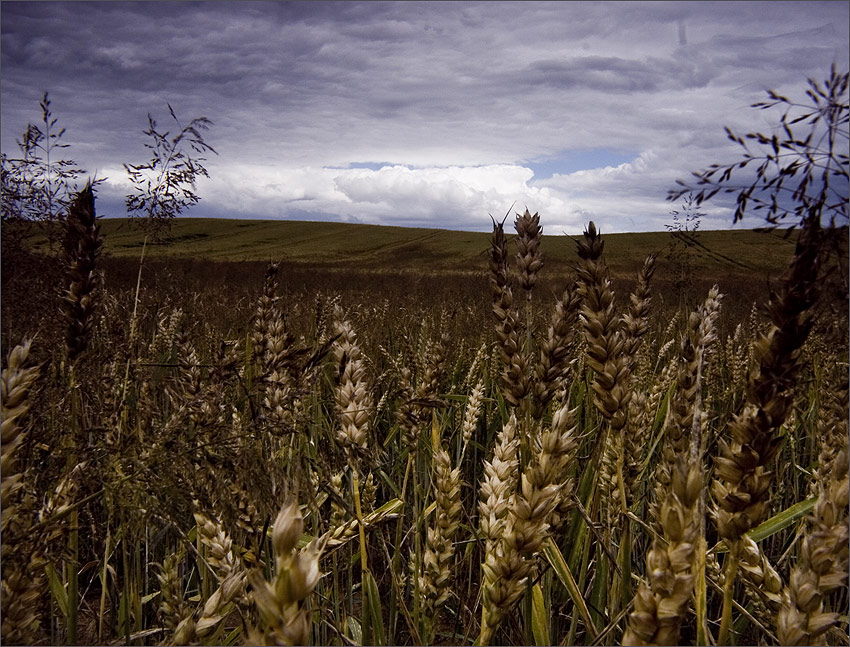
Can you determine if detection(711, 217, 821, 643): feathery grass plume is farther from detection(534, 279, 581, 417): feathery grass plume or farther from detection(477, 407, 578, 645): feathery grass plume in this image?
detection(534, 279, 581, 417): feathery grass plume

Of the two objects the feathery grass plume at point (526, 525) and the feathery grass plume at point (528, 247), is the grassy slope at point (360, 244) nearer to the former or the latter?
the feathery grass plume at point (528, 247)

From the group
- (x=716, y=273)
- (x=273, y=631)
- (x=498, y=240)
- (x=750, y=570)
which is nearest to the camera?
(x=273, y=631)

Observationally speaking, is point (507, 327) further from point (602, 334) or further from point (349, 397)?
point (349, 397)

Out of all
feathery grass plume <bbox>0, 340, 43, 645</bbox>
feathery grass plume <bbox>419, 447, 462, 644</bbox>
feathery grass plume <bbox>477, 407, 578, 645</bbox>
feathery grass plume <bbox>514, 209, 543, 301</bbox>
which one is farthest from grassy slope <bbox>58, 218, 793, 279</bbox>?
feathery grass plume <bbox>0, 340, 43, 645</bbox>

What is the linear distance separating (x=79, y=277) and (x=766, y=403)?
59.6 inches

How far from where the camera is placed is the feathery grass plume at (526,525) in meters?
0.90

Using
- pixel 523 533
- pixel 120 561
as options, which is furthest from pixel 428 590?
pixel 120 561

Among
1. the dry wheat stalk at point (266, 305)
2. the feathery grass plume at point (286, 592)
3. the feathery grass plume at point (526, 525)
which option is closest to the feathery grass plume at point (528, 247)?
the feathery grass plume at point (526, 525)

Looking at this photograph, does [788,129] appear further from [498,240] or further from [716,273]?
[716,273]

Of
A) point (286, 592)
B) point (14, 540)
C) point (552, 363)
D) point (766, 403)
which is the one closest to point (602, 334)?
point (552, 363)

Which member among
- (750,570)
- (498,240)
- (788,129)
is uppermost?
(788,129)

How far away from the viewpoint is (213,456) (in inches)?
50.2

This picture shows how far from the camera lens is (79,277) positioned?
4.57 ft

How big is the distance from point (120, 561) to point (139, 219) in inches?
62.3
